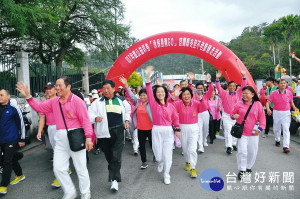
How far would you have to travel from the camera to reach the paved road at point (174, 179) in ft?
11.6

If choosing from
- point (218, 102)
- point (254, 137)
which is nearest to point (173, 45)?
point (218, 102)

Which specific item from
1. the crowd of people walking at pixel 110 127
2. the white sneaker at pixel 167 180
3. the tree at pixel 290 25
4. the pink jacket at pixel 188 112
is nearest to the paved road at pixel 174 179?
the white sneaker at pixel 167 180

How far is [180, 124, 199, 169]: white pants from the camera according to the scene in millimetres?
4256

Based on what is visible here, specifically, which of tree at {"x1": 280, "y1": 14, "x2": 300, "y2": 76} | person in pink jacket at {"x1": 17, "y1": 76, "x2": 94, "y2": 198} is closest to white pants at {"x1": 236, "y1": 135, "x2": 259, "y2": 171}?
person in pink jacket at {"x1": 17, "y1": 76, "x2": 94, "y2": 198}

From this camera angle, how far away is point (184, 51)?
30.4 ft

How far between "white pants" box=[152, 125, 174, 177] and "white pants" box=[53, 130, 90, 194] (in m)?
1.33

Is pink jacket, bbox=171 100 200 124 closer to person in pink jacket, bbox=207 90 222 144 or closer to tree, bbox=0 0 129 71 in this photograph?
person in pink jacket, bbox=207 90 222 144

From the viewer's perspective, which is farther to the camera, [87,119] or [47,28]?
[47,28]

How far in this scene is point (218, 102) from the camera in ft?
24.0

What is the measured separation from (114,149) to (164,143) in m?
0.89

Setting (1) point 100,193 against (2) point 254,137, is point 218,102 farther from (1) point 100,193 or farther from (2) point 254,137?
(1) point 100,193

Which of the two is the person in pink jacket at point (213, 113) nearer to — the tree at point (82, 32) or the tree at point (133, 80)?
the tree at point (82, 32)

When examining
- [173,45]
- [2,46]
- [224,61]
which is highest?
[2,46]

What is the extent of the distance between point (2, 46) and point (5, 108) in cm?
1040
